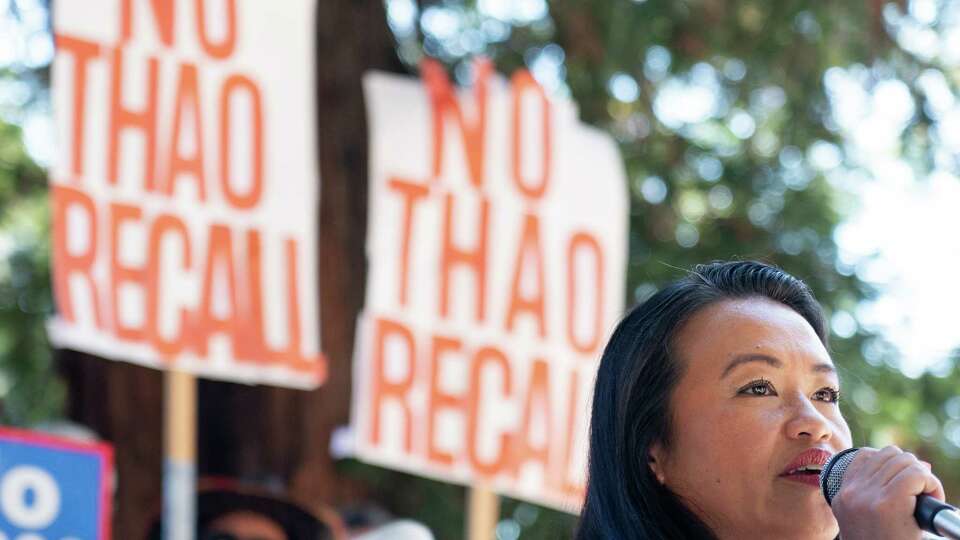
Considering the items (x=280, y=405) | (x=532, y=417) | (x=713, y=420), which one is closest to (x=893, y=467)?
(x=713, y=420)

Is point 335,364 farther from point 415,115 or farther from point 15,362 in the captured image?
point 15,362

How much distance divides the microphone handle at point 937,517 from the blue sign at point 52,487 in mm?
2163

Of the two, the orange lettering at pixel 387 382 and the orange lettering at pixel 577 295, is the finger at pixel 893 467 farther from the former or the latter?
the orange lettering at pixel 577 295

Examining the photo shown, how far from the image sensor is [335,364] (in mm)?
5031

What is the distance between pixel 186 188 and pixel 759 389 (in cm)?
215

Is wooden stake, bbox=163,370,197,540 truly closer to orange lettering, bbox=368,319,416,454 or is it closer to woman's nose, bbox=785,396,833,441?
orange lettering, bbox=368,319,416,454

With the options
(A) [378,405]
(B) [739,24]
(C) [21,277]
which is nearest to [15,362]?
(C) [21,277]

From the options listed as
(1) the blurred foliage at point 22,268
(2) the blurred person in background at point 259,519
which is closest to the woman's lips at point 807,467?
(2) the blurred person in background at point 259,519

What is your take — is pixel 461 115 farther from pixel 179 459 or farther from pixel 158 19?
pixel 179 459

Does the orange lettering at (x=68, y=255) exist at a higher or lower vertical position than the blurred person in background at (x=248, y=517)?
higher

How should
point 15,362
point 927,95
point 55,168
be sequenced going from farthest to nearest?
point 927,95
point 15,362
point 55,168

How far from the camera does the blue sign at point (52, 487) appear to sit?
3.48 metres

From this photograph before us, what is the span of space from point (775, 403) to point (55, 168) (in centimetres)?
225

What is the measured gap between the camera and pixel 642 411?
218cm
